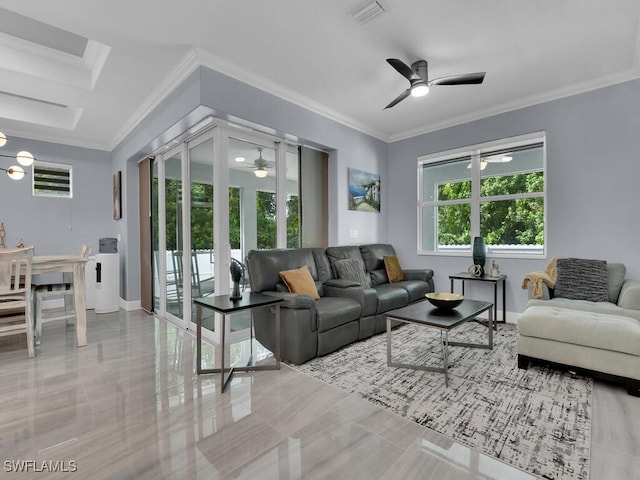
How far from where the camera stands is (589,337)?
2395mm

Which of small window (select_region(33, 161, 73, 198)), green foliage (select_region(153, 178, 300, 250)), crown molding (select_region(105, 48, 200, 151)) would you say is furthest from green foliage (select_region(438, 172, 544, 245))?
small window (select_region(33, 161, 73, 198))

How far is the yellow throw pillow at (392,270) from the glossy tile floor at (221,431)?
7.77 feet

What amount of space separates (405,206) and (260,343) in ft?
11.0

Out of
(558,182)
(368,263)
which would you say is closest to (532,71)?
(558,182)

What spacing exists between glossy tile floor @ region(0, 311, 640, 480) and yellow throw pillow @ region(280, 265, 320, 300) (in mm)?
817

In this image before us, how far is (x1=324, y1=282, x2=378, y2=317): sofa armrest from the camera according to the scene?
11.0 ft

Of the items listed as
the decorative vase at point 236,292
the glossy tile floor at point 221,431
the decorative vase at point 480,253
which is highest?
the decorative vase at point 480,253

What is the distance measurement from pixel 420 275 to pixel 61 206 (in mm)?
5779

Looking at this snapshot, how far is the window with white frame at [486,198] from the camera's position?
4.18m

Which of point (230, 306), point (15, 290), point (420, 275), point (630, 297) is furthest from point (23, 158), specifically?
point (630, 297)

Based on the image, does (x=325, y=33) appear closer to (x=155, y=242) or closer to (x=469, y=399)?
(x=469, y=399)

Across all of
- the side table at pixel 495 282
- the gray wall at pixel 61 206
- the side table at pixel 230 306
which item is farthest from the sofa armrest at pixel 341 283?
the gray wall at pixel 61 206

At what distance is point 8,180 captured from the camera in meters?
4.73

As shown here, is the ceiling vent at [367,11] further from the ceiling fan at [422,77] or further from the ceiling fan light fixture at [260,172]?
the ceiling fan light fixture at [260,172]
